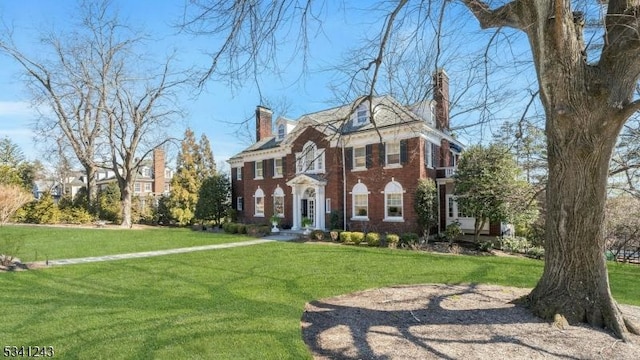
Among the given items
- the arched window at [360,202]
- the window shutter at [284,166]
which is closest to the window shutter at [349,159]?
the arched window at [360,202]

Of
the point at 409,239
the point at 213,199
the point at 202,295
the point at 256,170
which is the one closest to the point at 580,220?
the point at 202,295

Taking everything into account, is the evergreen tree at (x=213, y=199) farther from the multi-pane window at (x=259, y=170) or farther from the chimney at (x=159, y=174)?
the chimney at (x=159, y=174)

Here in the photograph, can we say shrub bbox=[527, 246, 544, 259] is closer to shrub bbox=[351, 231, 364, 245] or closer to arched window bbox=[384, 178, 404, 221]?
arched window bbox=[384, 178, 404, 221]

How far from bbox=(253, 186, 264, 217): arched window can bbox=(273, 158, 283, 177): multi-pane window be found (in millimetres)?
1945

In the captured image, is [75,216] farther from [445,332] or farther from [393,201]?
[445,332]

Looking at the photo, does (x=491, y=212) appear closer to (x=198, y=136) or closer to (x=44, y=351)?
(x=44, y=351)

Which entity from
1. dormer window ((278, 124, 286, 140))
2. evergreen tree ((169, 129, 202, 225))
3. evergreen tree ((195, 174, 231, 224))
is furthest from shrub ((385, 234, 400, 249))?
evergreen tree ((169, 129, 202, 225))

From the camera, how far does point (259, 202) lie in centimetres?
2505

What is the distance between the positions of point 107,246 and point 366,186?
12857mm

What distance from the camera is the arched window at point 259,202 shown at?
24719mm

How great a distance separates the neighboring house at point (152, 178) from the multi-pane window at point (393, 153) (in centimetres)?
2843

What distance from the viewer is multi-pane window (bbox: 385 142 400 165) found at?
1803 cm

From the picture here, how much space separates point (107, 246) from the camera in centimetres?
1423

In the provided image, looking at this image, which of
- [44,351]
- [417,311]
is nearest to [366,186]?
[417,311]
